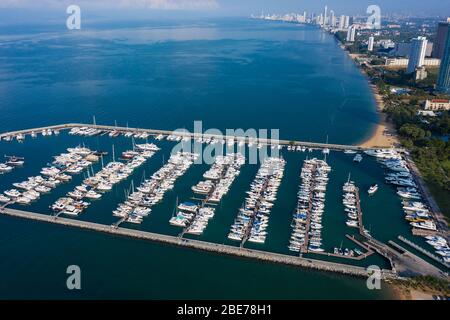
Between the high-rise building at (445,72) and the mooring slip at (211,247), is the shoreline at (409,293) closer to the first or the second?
the mooring slip at (211,247)

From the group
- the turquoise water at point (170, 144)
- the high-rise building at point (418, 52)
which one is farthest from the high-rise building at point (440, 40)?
the turquoise water at point (170, 144)

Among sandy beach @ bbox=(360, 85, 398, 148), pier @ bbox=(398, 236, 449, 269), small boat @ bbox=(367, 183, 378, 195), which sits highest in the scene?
sandy beach @ bbox=(360, 85, 398, 148)

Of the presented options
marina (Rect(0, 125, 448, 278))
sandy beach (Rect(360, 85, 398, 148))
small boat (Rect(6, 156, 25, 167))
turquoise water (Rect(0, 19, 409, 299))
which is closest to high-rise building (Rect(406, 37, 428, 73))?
turquoise water (Rect(0, 19, 409, 299))

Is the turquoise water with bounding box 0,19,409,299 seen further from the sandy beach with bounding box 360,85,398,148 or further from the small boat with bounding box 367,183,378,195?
the sandy beach with bounding box 360,85,398,148

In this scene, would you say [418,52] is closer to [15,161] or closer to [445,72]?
[445,72]

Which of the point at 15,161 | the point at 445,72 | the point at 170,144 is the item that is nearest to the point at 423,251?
the point at 170,144
